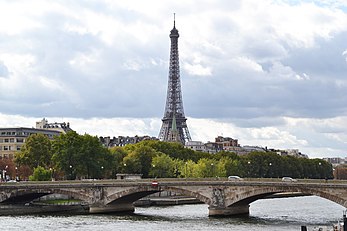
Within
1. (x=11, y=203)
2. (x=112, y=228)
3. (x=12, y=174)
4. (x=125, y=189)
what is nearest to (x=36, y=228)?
(x=112, y=228)

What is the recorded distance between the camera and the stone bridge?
277 ft

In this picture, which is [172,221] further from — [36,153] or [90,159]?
[36,153]

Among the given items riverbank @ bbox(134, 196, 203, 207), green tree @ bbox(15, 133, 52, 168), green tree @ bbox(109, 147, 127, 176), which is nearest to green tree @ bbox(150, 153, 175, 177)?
green tree @ bbox(109, 147, 127, 176)

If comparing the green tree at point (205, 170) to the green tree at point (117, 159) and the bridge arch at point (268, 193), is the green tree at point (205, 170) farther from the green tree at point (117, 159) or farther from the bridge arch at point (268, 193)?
the bridge arch at point (268, 193)

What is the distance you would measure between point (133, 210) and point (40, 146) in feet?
128

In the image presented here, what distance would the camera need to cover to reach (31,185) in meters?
102

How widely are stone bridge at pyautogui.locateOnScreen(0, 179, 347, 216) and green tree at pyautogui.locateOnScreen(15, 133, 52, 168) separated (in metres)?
27.4

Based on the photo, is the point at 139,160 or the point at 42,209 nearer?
the point at 42,209

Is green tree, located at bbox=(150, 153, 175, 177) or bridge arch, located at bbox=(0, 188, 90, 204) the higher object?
green tree, located at bbox=(150, 153, 175, 177)

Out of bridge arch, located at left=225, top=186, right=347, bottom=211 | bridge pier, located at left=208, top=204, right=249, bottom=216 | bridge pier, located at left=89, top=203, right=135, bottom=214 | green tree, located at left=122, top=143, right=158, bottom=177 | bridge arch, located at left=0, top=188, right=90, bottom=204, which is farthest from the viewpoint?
green tree, located at left=122, top=143, right=158, bottom=177

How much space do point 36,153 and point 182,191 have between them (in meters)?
48.5

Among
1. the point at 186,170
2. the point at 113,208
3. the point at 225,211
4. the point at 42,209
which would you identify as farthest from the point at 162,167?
the point at 225,211

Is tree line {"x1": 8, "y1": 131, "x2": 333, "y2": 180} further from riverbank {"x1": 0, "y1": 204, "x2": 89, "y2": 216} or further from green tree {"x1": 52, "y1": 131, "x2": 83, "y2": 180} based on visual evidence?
riverbank {"x1": 0, "y1": 204, "x2": 89, "y2": 216}

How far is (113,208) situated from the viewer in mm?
101375
